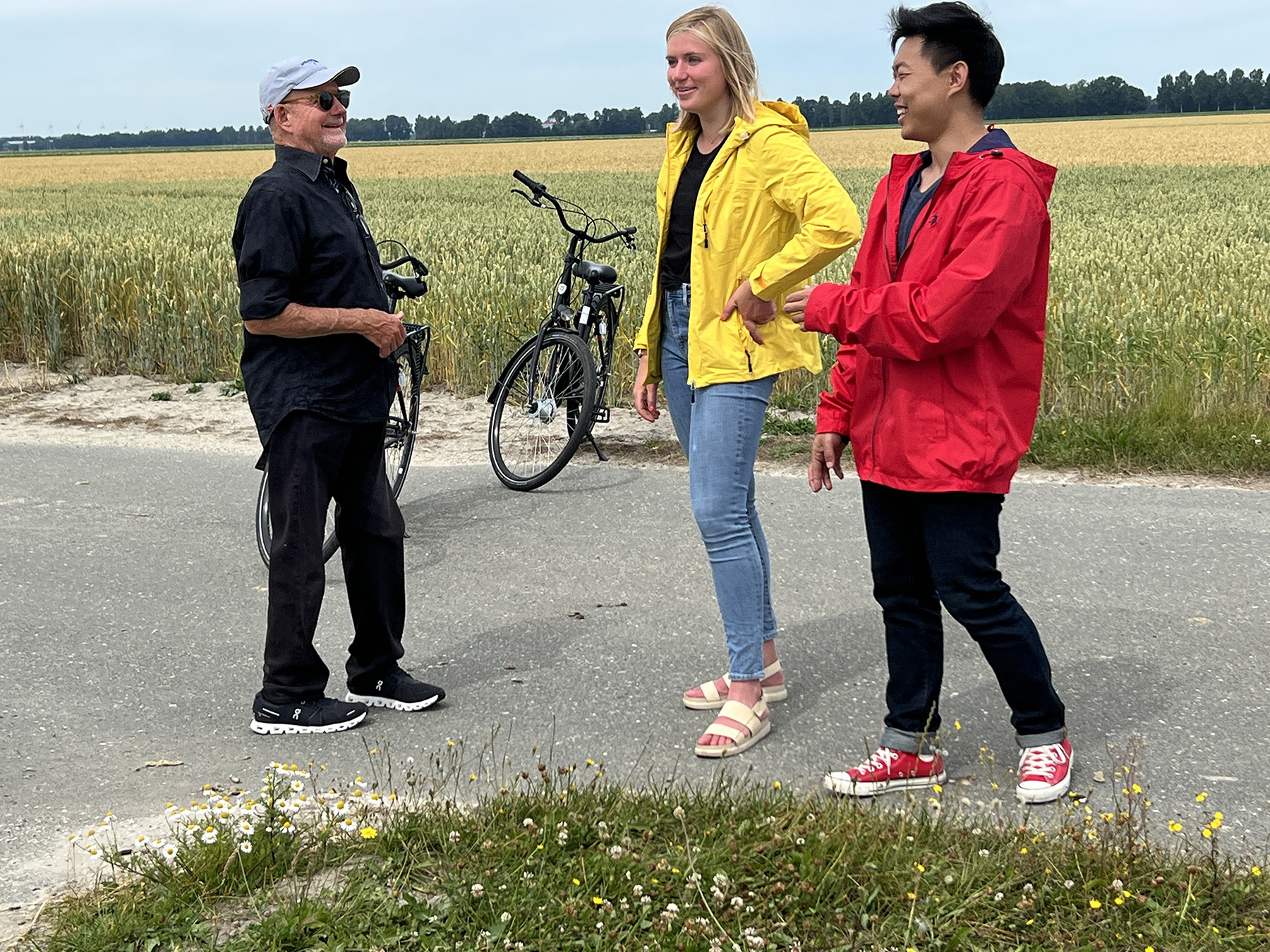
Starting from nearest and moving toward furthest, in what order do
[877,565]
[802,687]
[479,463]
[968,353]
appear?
[968,353], [877,565], [802,687], [479,463]

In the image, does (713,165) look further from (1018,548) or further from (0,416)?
(0,416)

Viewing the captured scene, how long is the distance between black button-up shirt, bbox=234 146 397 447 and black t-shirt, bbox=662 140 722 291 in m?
0.97

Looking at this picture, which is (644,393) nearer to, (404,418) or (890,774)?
(890,774)

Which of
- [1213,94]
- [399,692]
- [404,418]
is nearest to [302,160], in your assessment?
[399,692]

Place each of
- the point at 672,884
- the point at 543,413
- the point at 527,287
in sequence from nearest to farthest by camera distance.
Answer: the point at 672,884 < the point at 543,413 < the point at 527,287

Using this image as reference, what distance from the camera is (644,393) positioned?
4566mm

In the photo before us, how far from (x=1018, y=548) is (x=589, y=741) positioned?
108 inches

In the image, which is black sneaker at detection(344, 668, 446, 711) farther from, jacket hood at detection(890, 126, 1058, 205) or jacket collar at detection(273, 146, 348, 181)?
jacket hood at detection(890, 126, 1058, 205)

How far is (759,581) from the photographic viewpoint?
4.16 meters

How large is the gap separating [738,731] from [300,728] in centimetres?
143

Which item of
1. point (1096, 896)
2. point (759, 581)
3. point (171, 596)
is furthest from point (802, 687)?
point (171, 596)

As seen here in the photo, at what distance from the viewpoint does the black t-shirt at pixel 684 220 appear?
4.10 m

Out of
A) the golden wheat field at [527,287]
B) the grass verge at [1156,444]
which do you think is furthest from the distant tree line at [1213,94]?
the grass verge at [1156,444]

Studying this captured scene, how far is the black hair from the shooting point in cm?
330
